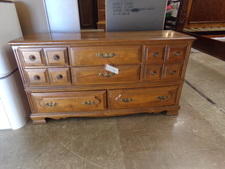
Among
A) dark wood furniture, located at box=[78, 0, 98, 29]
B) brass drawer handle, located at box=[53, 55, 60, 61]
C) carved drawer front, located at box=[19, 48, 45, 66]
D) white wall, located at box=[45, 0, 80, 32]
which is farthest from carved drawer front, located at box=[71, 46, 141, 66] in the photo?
dark wood furniture, located at box=[78, 0, 98, 29]

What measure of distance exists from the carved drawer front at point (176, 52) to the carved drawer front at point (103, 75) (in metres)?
0.30

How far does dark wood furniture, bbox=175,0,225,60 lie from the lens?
9.55ft

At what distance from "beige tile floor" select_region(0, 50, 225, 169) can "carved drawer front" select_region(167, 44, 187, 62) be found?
66 centimetres

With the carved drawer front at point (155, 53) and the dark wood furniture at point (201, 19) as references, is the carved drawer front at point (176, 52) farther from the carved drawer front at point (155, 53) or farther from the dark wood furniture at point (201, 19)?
the dark wood furniture at point (201, 19)

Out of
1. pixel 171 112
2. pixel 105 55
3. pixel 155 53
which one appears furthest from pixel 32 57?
pixel 171 112

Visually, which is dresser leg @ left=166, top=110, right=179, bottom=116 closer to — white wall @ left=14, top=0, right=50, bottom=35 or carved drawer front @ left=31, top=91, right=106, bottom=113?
carved drawer front @ left=31, top=91, right=106, bottom=113

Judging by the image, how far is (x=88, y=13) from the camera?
17.6 feet

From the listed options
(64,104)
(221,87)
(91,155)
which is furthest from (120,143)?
(221,87)

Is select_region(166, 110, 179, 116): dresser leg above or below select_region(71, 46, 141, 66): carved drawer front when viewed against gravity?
below

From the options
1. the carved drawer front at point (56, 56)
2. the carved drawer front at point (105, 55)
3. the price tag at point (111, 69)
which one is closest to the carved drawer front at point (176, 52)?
the carved drawer front at point (105, 55)

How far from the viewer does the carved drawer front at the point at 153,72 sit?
134 cm

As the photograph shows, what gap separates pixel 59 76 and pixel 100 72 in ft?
1.19

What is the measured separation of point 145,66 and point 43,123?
117cm

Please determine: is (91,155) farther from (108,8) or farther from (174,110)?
(108,8)
